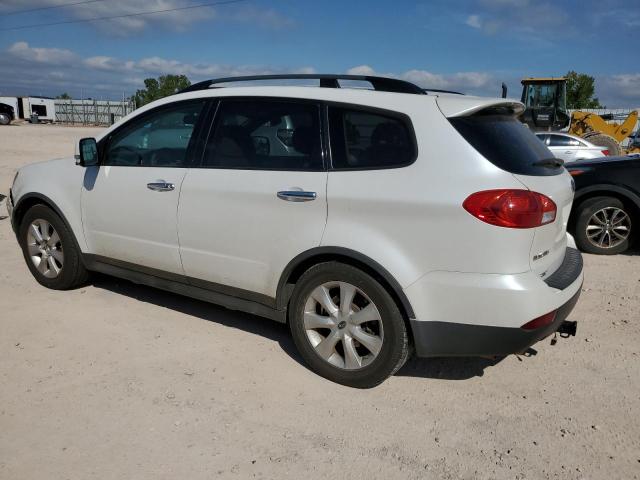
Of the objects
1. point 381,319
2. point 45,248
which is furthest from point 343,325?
point 45,248

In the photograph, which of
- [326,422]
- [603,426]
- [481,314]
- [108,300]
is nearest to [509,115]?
[481,314]

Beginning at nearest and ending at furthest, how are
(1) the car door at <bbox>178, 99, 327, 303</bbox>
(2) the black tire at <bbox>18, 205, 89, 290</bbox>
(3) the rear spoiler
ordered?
(3) the rear spoiler
(1) the car door at <bbox>178, 99, 327, 303</bbox>
(2) the black tire at <bbox>18, 205, 89, 290</bbox>

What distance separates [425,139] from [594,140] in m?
16.0

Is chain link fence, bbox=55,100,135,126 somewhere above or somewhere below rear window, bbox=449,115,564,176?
above

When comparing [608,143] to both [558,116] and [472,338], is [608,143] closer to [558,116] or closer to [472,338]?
[558,116]

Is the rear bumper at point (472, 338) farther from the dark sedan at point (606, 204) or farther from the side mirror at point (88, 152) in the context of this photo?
the dark sedan at point (606, 204)

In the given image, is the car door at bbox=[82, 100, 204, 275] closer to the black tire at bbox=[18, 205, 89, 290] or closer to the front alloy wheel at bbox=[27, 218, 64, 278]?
the black tire at bbox=[18, 205, 89, 290]

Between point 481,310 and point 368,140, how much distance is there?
3.79ft

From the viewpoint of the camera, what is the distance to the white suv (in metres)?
2.96

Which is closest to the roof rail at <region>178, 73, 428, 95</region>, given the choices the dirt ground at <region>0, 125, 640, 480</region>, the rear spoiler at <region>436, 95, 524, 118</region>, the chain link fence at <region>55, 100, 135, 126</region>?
the rear spoiler at <region>436, 95, 524, 118</region>

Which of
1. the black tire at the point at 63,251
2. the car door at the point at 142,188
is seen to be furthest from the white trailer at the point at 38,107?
the car door at the point at 142,188

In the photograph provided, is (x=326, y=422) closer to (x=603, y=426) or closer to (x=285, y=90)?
(x=603, y=426)

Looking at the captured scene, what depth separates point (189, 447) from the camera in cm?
286

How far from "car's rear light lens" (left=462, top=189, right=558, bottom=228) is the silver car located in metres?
11.3
